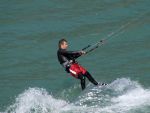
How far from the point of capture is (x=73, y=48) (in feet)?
87.4

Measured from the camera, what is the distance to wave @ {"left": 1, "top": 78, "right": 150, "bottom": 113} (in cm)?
1966

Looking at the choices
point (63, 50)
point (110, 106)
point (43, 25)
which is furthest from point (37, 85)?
point (43, 25)

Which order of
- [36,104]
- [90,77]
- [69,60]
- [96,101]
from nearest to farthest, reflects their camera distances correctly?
[96,101] < [36,104] < [69,60] < [90,77]

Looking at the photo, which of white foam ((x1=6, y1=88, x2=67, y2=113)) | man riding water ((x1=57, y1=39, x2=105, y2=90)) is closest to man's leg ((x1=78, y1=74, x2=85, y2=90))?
man riding water ((x1=57, y1=39, x2=105, y2=90))

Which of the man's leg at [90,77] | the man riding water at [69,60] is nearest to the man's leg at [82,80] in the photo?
the man riding water at [69,60]

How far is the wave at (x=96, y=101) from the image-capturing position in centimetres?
1966

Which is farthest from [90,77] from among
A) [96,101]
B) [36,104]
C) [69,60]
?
[36,104]

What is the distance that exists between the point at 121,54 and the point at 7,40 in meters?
5.86

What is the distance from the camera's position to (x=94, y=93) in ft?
69.5

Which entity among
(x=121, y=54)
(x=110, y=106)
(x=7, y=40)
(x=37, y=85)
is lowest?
(x=110, y=106)

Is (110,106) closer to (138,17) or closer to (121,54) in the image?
(121,54)

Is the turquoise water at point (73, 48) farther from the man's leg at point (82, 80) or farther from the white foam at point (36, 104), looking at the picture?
the man's leg at point (82, 80)

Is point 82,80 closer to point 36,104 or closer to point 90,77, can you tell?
point 90,77

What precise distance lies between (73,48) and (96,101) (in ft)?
21.3
